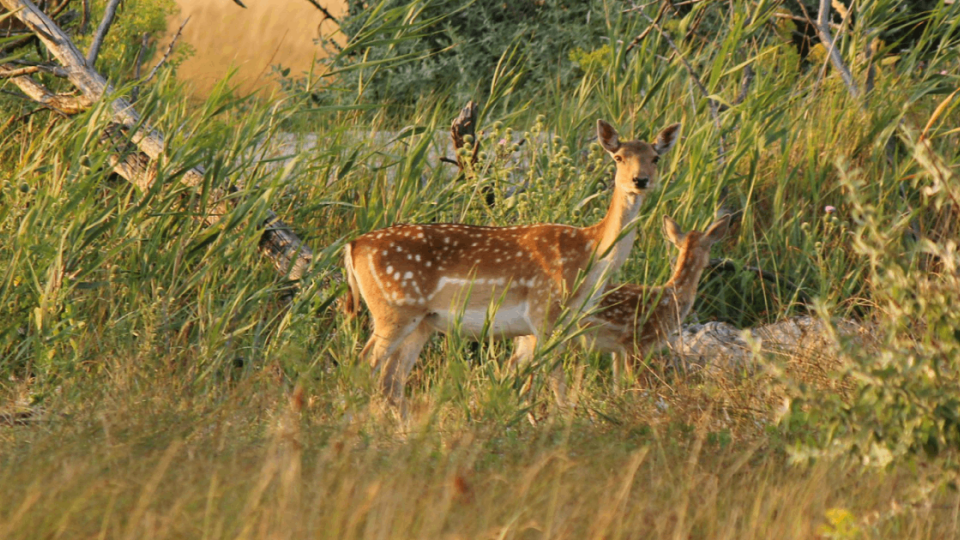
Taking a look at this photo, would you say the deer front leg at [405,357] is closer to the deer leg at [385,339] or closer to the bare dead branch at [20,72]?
the deer leg at [385,339]

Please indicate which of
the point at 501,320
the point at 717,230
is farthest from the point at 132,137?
the point at 717,230

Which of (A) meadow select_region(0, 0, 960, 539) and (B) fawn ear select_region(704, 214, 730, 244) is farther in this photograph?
(B) fawn ear select_region(704, 214, 730, 244)

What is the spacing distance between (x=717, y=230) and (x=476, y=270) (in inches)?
48.9

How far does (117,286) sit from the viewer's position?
5.41m

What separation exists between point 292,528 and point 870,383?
1625mm

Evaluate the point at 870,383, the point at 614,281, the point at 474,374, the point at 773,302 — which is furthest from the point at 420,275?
the point at 870,383

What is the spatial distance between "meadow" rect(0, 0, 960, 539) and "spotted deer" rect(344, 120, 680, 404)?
0.62ft

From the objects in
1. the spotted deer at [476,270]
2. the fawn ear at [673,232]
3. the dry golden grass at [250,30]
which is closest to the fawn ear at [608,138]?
the spotted deer at [476,270]

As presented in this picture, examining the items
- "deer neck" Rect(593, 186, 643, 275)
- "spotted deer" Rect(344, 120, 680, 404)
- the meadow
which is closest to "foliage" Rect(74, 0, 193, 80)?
the meadow

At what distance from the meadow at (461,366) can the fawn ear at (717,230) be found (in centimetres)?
19

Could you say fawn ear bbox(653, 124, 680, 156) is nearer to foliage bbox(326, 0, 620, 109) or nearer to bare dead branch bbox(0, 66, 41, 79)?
bare dead branch bbox(0, 66, 41, 79)

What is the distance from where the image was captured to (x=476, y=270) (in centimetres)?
538

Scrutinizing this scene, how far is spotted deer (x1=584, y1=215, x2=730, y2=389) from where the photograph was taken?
555cm

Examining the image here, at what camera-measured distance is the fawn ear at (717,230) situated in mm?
5734
